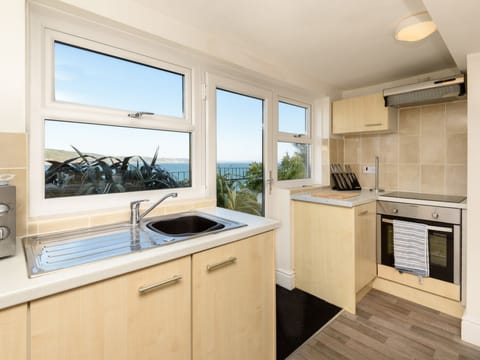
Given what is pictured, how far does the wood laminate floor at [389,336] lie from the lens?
165 cm

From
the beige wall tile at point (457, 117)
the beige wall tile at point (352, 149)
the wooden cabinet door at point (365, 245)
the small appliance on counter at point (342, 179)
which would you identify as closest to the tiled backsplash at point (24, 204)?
the wooden cabinet door at point (365, 245)

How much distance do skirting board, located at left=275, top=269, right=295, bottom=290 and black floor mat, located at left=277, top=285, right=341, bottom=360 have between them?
5 cm

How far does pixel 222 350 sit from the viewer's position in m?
1.22

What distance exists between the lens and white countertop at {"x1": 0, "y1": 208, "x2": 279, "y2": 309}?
72cm

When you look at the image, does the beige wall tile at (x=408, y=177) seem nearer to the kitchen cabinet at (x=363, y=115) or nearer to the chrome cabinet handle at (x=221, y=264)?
the kitchen cabinet at (x=363, y=115)

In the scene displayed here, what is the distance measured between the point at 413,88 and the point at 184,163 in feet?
6.74

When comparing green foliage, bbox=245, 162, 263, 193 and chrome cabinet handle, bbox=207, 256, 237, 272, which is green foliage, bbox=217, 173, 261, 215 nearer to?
green foliage, bbox=245, 162, 263, 193

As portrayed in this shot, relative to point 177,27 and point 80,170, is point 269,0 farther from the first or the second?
point 80,170

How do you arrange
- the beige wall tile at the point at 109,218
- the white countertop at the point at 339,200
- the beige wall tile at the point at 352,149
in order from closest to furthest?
the beige wall tile at the point at 109,218
the white countertop at the point at 339,200
the beige wall tile at the point at 352,149

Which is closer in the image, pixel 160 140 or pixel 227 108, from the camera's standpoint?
pixel 160 140

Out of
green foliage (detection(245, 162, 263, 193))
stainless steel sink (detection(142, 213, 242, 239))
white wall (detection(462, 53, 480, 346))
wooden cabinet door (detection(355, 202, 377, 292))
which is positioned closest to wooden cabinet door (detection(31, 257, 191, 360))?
stainless steel sink (detection(142, 213, 242, 239))

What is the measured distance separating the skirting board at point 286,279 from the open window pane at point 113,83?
1.77 m

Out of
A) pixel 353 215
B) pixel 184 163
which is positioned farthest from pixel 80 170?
pixel 353 215

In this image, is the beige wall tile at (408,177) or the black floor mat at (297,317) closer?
the black floor mat at (297,317)
